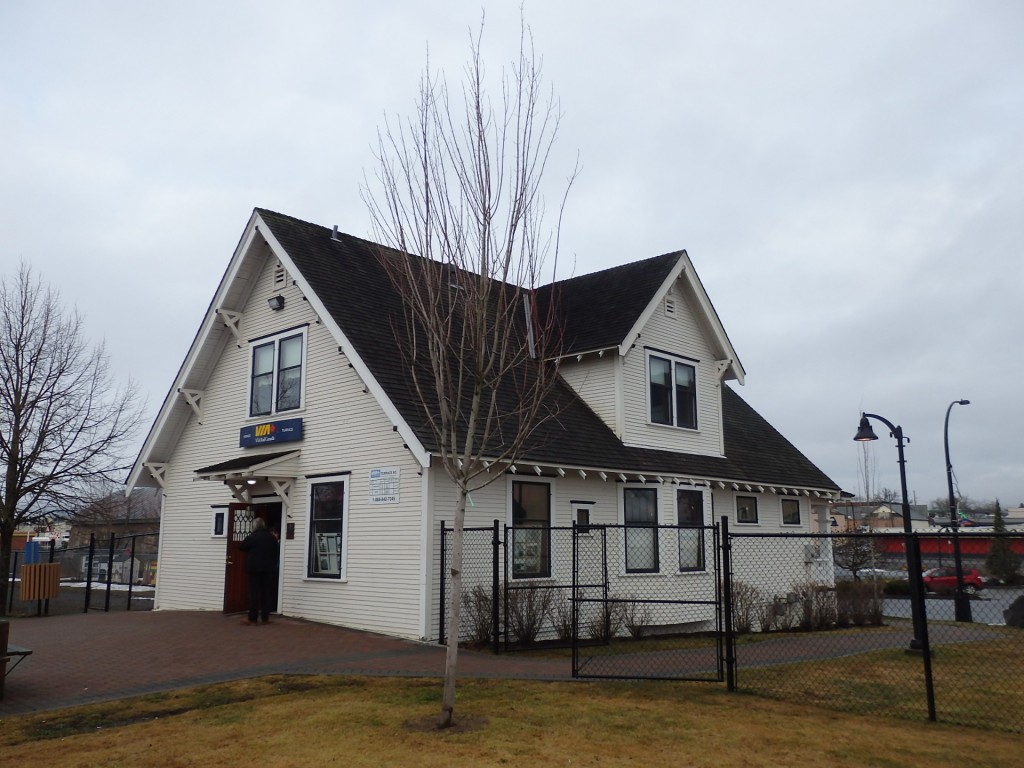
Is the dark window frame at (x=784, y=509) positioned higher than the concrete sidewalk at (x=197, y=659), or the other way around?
the dark window frame at (x=784, y=509)

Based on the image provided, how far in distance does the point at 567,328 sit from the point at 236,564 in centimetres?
901

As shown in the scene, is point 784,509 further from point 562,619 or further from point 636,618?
point 562,619

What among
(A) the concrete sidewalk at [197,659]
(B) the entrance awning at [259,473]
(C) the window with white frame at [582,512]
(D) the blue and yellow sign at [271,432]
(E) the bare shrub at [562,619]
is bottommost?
(A) the concrete sidewalk at [197,659]

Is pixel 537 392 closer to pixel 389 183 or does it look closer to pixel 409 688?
pixel 389 183

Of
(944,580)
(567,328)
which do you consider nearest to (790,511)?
(567,328)

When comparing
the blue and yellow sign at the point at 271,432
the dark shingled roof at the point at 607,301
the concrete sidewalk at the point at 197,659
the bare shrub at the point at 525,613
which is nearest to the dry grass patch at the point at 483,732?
the concrete sidewalk at the point at 197,659

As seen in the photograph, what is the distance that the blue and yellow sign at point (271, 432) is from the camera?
17531 millimetres

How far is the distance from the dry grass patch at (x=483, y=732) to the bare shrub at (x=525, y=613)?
3823mm

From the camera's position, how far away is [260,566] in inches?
621

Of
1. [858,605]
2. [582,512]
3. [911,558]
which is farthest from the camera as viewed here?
[858,605]

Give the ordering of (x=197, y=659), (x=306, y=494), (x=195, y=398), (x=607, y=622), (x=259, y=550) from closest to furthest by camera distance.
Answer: (x=197, y=659) → (x=607, y=622) → (x=259, y=550) → (x=306, y=494) → (x=195, y=398)

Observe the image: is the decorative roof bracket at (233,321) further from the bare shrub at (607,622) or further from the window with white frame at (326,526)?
the bare shrub at (607,622)

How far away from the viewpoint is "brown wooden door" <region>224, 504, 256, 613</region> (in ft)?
57.2

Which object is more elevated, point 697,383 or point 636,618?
point 697,383
